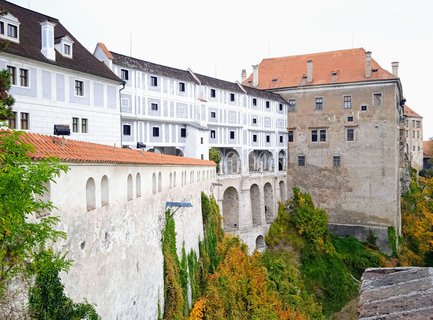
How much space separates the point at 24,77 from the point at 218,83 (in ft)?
58.7

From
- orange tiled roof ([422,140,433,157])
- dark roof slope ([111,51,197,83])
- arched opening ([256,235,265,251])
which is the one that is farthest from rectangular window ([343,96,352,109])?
orange tiled roof ([422,140,433,157])

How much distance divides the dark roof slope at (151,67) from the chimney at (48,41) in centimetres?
519

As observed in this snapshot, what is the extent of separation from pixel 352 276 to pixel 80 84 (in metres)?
26.1

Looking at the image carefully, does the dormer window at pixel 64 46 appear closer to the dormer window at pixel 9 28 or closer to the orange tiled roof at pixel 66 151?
the dormer window at pixel 9 28

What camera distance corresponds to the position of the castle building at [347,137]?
36.2 meters

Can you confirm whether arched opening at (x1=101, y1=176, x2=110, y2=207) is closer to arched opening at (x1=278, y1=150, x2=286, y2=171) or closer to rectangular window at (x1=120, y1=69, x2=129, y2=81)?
rectangular window at (x1=120, y1=69, x2=129, y2=81)

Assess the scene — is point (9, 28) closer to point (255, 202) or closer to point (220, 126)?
point (220, 126)

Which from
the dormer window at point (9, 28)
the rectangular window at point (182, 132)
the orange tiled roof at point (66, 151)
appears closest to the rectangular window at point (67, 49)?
the dormer window at point (9, 28)

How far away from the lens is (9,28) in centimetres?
1720

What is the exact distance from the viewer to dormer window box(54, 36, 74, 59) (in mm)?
19719

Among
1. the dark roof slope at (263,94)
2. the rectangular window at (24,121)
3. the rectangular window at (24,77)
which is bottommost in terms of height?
the rectangular window at (24,121)

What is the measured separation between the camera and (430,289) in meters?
3.54

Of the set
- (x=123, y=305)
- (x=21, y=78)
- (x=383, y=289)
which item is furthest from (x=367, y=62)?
(x=383, y=289)

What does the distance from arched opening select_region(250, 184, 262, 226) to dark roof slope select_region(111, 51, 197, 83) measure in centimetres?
1192
